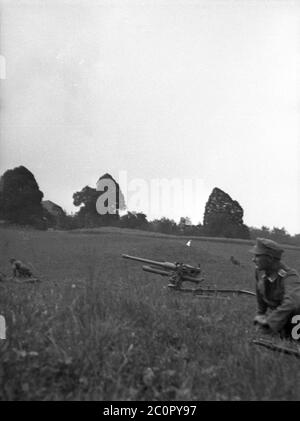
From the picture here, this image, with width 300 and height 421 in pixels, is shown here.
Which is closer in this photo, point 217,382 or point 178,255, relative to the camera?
point 217,382

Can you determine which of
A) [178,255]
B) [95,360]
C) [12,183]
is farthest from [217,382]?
[12,183]

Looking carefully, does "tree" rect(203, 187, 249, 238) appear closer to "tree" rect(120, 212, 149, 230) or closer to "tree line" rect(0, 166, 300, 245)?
"tree line" rect(0, 166, 300, 245)

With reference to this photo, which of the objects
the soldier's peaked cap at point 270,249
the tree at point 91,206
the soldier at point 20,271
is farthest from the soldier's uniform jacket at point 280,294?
the tree at point 91,206

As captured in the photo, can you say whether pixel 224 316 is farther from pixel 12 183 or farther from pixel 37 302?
pixel 12 183

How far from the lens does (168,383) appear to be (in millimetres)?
4637

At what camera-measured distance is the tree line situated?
3734 cm

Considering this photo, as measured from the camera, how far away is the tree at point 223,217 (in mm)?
41594

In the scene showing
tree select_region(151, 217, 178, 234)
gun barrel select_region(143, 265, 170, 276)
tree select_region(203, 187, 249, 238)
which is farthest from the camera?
tree select_region(151, 217, 178, 234)

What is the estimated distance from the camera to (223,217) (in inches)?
1650

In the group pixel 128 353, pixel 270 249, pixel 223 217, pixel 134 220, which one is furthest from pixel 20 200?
pixel 128 353
